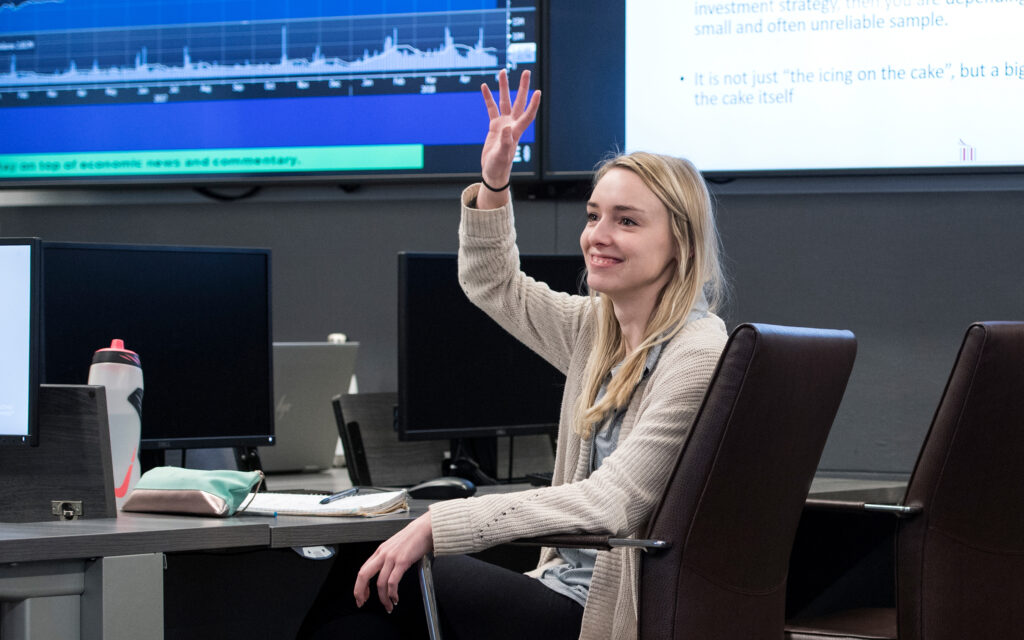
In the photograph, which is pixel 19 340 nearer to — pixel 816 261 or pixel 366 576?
pixel 366 576

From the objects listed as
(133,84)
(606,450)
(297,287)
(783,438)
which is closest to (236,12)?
(133,84)

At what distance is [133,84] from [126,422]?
1.58 metres

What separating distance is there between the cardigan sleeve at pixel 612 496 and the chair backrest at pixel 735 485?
7 centimetres

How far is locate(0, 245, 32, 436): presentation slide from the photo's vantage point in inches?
67.5

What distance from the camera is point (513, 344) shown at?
2582 mm

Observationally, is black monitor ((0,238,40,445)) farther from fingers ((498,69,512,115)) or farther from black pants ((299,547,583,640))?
fingers ((498,69,512,115))

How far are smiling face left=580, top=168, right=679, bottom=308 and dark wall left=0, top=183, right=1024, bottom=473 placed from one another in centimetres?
128

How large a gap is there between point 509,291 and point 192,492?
0.66 metres

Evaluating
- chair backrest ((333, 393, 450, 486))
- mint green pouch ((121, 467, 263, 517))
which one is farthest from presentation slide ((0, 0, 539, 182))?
mint green pouch ((121, 467, 263, 517))

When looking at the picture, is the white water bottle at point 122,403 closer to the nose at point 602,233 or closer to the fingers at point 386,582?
the fingers at point 386,582

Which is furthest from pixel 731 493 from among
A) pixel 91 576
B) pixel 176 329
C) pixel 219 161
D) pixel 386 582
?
pixel 219 161

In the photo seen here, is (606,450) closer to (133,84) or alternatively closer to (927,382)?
(927,382)

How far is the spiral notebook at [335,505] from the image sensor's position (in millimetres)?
1756

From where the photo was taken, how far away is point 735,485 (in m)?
1.48
